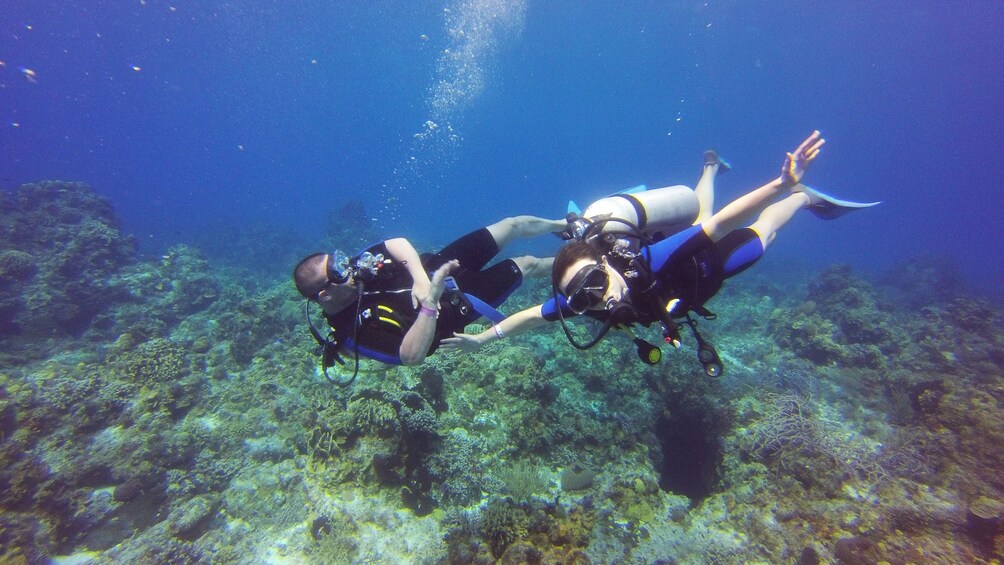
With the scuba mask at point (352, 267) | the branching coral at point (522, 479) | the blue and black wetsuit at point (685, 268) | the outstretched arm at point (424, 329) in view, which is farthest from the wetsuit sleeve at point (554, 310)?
the branching coral at point (522, 479)

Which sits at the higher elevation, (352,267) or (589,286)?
(352,267)

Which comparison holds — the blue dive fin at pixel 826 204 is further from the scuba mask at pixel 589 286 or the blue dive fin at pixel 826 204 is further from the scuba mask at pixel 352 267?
the scuba mask at pixel 352 267

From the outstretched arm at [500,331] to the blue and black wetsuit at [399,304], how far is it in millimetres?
313

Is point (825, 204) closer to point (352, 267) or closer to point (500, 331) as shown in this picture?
point (500, 331)

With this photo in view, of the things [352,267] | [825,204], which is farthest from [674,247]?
[352,267]

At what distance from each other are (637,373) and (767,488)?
3.02 m

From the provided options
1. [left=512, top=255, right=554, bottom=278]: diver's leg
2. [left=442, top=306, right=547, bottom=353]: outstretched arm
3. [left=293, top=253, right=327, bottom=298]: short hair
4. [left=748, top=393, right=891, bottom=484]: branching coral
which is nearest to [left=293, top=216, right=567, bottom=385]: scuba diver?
[left=293, top=253, right=327, bottom=298]: short hair

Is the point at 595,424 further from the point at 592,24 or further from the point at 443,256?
the point at 592,24

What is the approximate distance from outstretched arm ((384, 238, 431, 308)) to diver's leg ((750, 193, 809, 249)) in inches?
143

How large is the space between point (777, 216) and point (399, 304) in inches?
176

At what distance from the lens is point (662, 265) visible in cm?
346

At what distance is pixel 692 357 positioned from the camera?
8.27 m

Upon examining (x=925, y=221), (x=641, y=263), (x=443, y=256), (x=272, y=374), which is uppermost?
(x=925, y=221)

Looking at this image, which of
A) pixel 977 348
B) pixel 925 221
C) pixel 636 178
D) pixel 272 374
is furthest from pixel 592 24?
pixel 925 221
